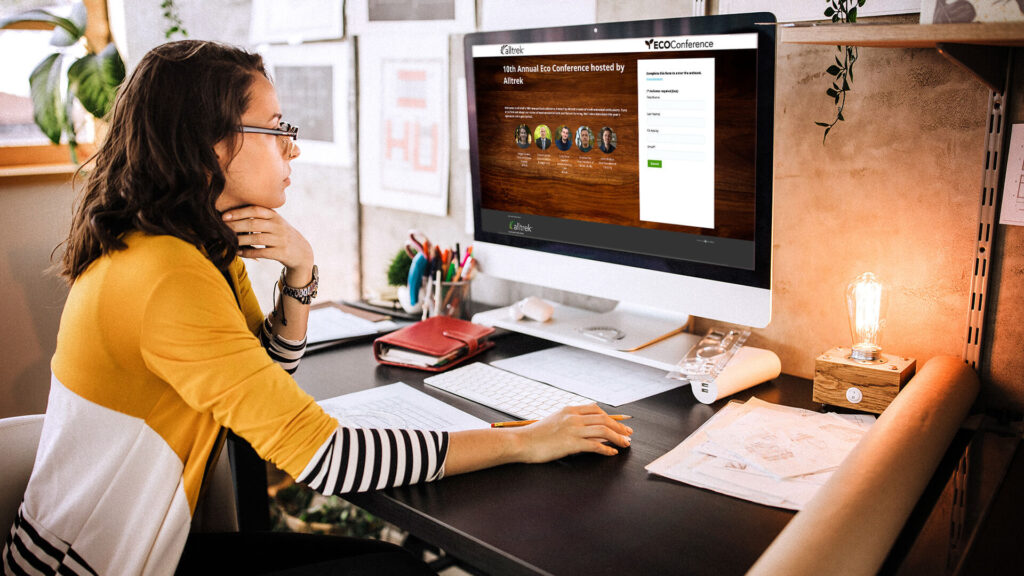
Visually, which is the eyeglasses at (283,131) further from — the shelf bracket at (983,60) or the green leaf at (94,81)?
the green leaf at (94,81)

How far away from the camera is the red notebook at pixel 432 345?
1.48m

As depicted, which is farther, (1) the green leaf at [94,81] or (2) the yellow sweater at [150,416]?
(1) the green leaf at [94,81]

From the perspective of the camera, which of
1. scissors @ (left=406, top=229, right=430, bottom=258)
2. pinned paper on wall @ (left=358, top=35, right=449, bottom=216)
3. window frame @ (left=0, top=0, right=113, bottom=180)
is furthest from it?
window frame @ (left=0, top=0, right=113, bottom=180)

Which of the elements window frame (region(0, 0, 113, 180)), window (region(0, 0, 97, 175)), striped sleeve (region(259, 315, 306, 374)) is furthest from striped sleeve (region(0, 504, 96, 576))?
window (region(0, 0, 97, 175))

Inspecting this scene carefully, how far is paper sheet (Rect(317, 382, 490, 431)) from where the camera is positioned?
1193 mm

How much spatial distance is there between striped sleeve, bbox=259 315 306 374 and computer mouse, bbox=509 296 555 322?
0.45 metres

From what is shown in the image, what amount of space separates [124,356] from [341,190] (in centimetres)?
130

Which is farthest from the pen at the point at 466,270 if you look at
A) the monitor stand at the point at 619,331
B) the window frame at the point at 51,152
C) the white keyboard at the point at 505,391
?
the window frame at the point at 51,152

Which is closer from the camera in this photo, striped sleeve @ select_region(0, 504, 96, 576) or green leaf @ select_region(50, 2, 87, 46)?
striped sleeve @ select_region(0, 504, 96, 576)

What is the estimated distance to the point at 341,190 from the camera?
7.42 ft

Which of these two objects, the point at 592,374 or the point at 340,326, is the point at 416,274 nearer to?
the point at 340,326

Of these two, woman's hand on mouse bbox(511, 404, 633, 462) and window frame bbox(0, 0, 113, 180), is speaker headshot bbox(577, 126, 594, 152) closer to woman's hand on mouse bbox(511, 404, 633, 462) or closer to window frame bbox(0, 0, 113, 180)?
woman's hand on mouse bbox(511, 404, 633, 462)

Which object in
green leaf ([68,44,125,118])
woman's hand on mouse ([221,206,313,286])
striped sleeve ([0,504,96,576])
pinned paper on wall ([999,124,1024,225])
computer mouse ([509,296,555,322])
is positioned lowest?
striped sleeve ([0,504,96,576])

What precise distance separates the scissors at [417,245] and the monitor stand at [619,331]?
26cm
